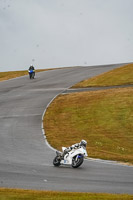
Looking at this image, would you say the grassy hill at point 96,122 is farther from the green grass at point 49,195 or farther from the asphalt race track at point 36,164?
the green grass at point 49,195

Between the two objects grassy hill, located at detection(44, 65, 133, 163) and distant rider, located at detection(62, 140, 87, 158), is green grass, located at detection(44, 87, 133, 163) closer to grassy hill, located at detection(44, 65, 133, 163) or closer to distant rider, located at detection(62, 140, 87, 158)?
grassy hill, located at detection(44, 65, 133, 163)

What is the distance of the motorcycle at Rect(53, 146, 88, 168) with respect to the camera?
1741cm

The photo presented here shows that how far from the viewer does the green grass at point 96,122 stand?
80.9ft

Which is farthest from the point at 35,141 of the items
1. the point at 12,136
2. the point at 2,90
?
the point at 2,90

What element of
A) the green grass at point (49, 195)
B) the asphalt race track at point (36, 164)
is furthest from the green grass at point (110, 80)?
the green grass at point (49, 195)

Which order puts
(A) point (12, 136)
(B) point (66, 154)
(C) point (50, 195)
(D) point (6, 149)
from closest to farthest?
(C) point (50, 195) < (B) point (66, 154) < (D) point (6, 149) < (A) point (12, 136)

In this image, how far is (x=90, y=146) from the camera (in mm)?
24922

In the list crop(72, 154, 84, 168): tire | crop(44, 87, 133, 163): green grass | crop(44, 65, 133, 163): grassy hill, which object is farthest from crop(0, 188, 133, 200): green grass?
crop(44, 87, 133, 163): green grass

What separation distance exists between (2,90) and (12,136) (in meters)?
22.5

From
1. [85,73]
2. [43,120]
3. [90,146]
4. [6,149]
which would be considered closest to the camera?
[6,149]

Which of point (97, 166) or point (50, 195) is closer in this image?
point (50, 195)

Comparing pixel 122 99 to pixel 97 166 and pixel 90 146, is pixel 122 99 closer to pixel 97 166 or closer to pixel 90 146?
pixel 90 146

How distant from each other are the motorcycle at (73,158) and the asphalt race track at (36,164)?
258mm

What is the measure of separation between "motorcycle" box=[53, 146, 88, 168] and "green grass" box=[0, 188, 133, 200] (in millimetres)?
5094
